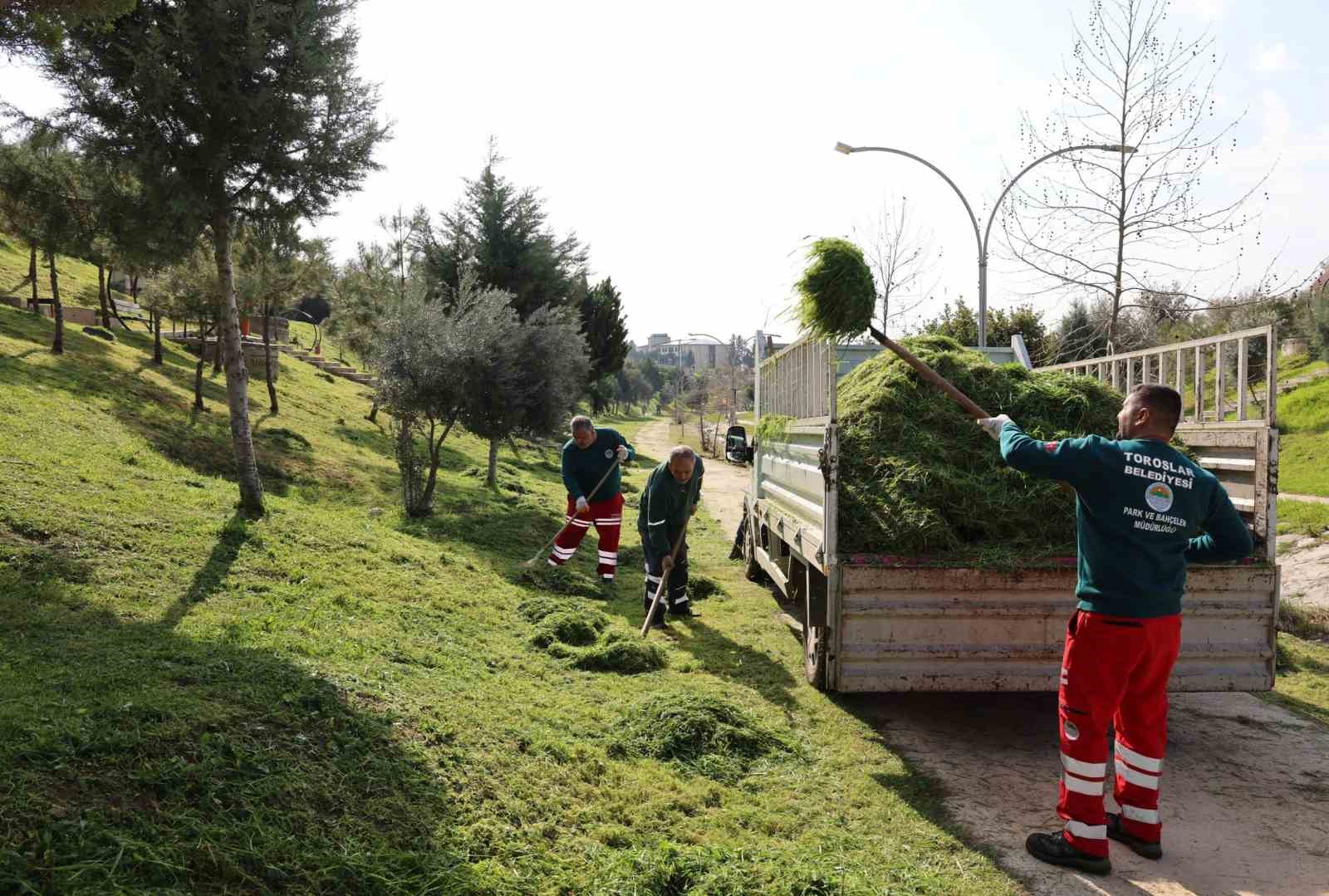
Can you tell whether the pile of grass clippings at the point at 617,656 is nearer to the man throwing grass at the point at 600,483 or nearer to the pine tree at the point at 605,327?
the man throwing grass at the point at 600,483

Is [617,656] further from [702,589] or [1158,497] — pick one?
[1158,497]

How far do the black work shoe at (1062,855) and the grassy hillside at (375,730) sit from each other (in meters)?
0.26

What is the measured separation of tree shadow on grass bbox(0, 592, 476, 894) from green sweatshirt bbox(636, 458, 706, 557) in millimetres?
3727

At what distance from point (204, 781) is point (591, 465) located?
5.92 meters

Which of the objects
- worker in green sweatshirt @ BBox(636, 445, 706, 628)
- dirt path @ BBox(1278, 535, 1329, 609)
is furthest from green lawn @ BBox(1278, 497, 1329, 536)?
worker in green sweatshirt @ BBox(636, 445, 706, 628)

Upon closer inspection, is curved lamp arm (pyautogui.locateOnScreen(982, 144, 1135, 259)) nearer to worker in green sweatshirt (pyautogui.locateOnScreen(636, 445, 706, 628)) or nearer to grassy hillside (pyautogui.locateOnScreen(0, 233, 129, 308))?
worker in green sweatshirt (pyautogui.locateOnScreen(636, 445, 706, 628))

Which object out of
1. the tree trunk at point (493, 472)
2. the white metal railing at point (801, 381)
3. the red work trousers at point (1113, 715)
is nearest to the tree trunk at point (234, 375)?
the white metal railing at point (801, 381)

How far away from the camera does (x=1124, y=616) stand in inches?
142

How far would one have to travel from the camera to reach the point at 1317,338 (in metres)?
36.4

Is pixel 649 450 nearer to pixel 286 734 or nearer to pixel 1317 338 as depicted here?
pixel 1317 338

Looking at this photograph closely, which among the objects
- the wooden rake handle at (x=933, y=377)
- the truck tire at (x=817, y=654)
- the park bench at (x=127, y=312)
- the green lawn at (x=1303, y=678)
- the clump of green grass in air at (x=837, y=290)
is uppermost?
the park bench at (x=127, y=312)

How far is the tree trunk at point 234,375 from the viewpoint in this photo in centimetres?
870

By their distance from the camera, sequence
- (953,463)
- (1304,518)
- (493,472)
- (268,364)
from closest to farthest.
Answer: (953,463)
(1304,518)
(493,472)
(268,364)

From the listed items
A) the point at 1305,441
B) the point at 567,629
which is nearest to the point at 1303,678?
the point at 567,629
